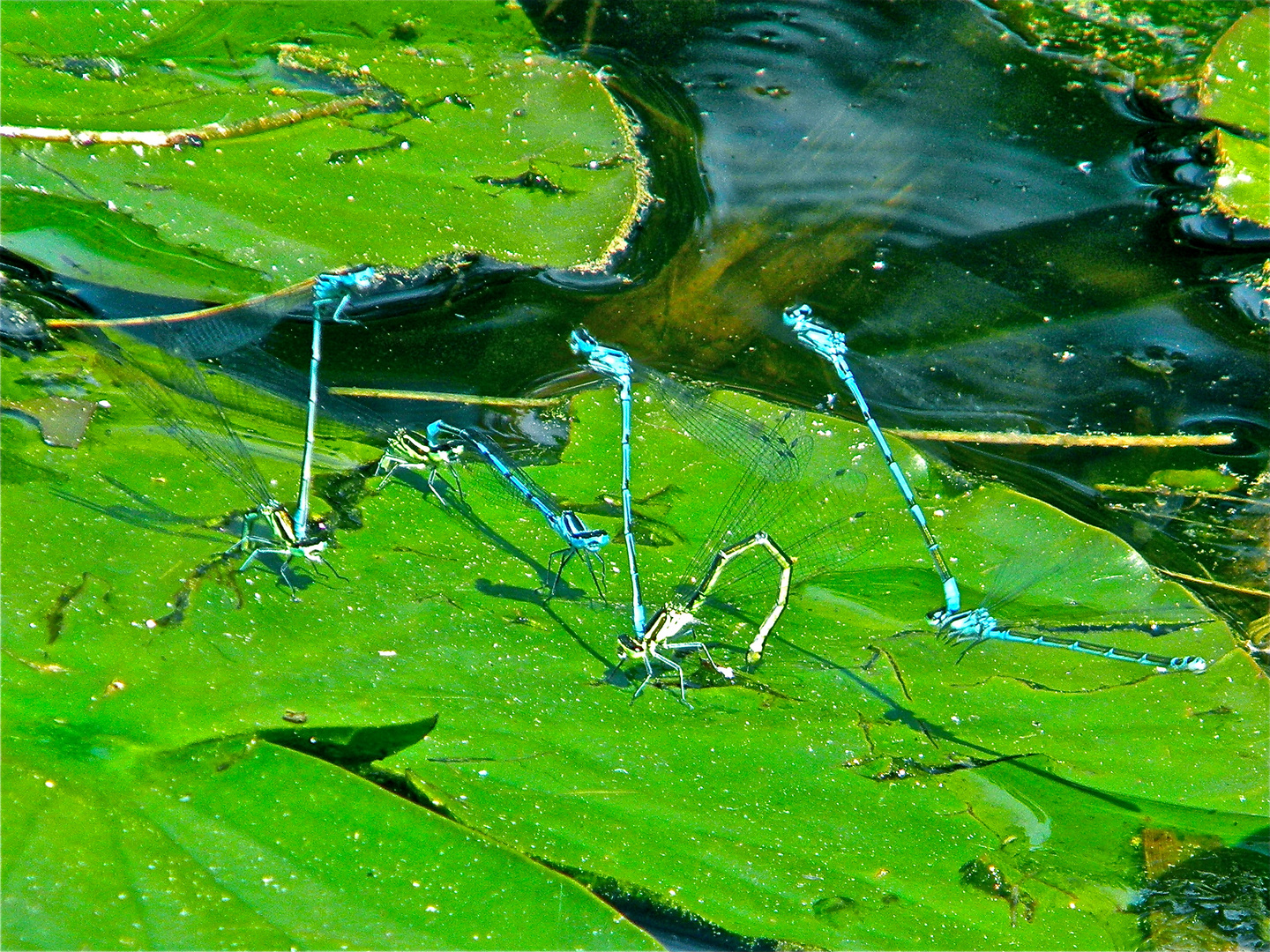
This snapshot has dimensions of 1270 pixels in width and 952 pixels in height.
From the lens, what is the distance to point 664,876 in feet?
8.23

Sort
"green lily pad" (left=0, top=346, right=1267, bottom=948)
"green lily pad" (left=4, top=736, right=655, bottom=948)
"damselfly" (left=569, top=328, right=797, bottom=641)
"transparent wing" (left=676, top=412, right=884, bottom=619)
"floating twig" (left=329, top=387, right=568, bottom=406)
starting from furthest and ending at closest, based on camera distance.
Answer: "floating twig" (left=329, top=387, right=568, bottom=406), "damselfly" (left=569, top=328, right=797, bottom=641), "transparent wing" (left=676, top=412, right=884, bottom=619), "green lily pad" (left=0, top=346, right=1267, bottom=948), "green lily pad" (left=4, top=736, right=655, bottom=948)

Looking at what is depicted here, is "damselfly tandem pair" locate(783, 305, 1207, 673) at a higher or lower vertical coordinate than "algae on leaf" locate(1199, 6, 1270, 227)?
lower

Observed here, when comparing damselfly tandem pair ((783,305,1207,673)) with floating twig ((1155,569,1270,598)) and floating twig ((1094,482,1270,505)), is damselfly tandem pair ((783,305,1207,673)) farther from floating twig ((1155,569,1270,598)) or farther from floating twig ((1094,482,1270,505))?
floating twig ((1094,482,1270,505))

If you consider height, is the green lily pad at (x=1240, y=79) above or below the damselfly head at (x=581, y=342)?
above

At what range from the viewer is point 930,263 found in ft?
14.0

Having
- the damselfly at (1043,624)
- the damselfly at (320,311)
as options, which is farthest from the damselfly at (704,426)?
the damselfly at (320,311)

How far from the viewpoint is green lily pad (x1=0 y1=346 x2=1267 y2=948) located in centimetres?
246

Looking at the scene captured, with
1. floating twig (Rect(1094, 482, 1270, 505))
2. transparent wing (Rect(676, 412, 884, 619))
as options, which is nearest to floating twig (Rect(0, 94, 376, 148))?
transparent wing (Rect(676, 412, 884, 619))

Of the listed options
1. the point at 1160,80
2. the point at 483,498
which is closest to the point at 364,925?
the point at 483,498

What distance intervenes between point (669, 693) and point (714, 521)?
819 mm

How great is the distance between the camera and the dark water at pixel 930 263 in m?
4.12

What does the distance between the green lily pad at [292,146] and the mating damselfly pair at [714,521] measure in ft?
1.27

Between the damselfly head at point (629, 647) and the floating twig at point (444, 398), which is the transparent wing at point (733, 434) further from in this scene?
the damselfly head at point (629, 647)

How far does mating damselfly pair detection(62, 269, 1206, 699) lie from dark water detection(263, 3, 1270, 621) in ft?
1.61
